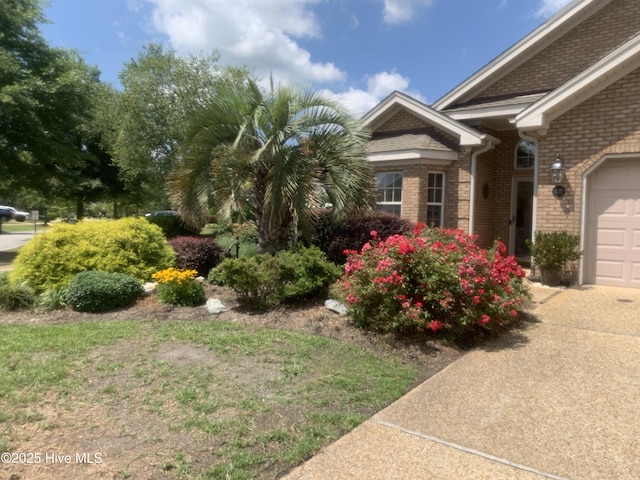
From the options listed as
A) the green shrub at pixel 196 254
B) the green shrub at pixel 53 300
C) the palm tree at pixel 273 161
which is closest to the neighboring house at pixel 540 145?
the palm tree at pixel 273 161

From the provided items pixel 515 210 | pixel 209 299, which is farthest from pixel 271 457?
pixel 515 210

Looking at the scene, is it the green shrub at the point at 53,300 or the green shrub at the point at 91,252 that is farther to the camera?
the green shrub at the point at 91,252

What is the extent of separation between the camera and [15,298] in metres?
7.34

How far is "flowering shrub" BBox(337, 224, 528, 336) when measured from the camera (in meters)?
5.20

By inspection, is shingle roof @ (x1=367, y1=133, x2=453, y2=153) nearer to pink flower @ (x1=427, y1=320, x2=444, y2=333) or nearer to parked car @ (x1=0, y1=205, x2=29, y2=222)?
pink flower @ (x1=427, y1=320, x2=444, y2=333)

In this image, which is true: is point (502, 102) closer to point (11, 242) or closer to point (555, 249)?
point (555, 249)

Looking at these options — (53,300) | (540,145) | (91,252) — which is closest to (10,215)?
(91,252)

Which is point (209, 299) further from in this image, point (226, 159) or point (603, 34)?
point (603, 34)

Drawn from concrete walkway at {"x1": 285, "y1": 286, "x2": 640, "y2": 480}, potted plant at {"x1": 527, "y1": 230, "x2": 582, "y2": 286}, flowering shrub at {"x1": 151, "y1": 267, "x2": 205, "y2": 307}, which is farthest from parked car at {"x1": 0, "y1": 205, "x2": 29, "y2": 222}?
concrete walkway at {"x1": 285, "y1": 286, "x2": 640, "y2": 480}

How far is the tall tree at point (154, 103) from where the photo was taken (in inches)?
756

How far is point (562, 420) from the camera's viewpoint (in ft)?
11.3

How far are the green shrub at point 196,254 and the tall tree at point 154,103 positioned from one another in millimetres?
10940

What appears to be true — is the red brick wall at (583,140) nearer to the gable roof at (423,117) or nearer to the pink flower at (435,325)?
the gable roof at (423,117)

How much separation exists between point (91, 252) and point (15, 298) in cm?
143
